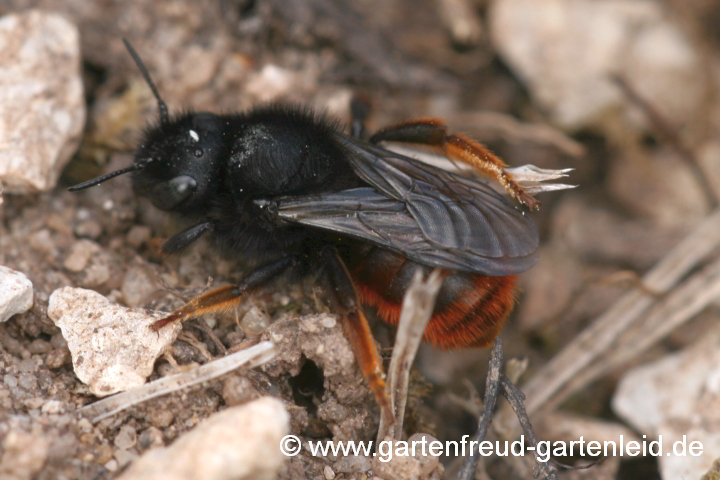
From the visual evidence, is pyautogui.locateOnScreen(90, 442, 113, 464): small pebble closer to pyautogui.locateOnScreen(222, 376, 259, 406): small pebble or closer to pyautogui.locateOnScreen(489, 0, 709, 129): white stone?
pyautogui.locateOnScreen(222, 376, 259, 406): small pebble

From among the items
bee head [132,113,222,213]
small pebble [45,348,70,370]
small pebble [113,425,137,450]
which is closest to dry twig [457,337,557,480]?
small pebble [113,425,137,450]

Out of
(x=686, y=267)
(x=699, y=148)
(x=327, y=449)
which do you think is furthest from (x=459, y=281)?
(x=699, y=148)

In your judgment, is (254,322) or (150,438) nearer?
(150,438)

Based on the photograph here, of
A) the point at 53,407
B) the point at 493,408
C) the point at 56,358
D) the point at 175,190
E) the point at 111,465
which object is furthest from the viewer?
the point at 175,190

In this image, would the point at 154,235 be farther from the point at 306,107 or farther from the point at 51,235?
the point at 306,107

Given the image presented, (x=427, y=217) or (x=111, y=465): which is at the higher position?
(x=427, y=217)

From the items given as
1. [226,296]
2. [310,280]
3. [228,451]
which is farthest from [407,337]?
[228,451]

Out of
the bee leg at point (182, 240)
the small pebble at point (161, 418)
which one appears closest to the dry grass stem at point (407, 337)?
the small pebble at point (161, 418)

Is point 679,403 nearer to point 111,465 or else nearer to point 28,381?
point 111,465

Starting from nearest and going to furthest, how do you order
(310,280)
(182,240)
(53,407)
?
(53,407)
(182,240)
(310,280)
